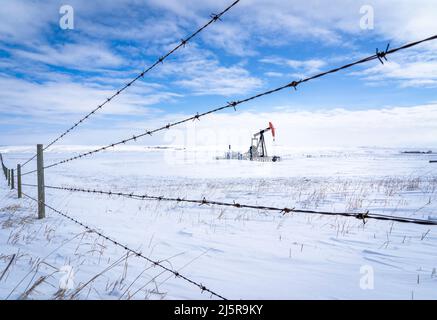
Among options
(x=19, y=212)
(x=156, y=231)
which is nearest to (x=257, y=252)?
(x=156, y=231)

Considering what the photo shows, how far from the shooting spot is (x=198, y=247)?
3930mm

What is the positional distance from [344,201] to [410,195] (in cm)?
186

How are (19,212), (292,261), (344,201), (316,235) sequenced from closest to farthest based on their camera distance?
(292,261), (316,235), (19,212), (344,201)

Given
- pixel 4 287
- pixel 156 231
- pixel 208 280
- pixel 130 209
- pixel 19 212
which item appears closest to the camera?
pixel 4 287

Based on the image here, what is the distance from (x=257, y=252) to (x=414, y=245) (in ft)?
6.69

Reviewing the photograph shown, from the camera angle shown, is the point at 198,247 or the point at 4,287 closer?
the point at 4,287

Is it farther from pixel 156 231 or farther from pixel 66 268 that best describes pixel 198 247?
pixel 66 268

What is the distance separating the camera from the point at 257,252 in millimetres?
3719

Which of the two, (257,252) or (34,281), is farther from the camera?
(257,252)

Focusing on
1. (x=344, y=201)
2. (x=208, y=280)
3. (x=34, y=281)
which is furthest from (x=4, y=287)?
(x=344, y=201)

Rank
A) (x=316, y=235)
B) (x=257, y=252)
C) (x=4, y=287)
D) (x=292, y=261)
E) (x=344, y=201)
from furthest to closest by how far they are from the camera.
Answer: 1. (x=344, y=201)
2. (x=316, y=235)
3. (x=257, y=252)
4. (x=292, y=261)
5. (x=4, y=287)

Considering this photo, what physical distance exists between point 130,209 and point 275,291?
4.98m

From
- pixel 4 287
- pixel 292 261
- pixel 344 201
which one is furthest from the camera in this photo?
pixel 344 201

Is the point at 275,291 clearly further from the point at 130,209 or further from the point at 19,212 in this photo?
the point at 19,212
